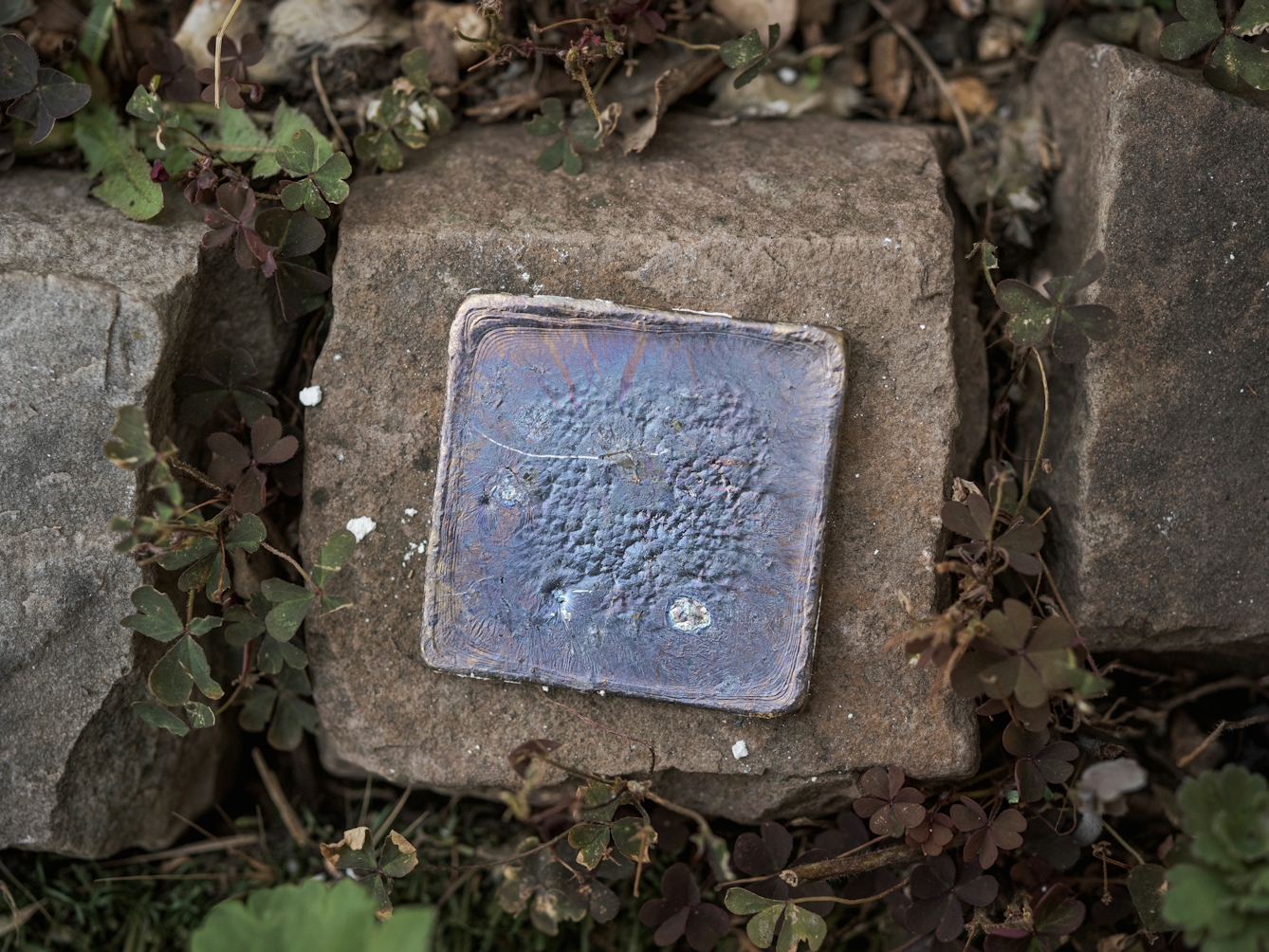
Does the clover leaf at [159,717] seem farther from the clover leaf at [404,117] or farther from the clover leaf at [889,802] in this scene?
the clover leaf at [889,802]

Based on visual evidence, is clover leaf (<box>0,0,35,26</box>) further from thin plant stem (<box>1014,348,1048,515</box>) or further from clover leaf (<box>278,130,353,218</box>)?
thin plant stem (<box>1014,348,1048,515</box>)

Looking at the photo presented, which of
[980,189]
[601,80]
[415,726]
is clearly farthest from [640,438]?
[980,189]

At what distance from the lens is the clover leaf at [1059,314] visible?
6.14 feet

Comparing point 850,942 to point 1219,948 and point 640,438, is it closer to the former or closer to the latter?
point 1219,948

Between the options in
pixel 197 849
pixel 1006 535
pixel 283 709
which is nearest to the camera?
pixel 1006 535

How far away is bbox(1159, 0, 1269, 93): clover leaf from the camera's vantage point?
6.41 ft

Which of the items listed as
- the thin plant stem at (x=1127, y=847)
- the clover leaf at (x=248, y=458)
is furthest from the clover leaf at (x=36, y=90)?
the thin plant stem at (x=1127, y=847)

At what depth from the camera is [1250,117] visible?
1.94m

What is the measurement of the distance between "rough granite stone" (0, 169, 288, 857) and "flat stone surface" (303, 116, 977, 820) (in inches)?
13.4

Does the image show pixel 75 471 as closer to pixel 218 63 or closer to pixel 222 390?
pixel 222 390

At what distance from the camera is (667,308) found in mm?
1924

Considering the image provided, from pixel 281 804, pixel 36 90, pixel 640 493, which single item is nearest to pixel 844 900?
pixel 640 493

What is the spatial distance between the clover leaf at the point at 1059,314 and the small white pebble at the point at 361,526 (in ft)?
4.60

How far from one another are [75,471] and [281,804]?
100 centimetres
